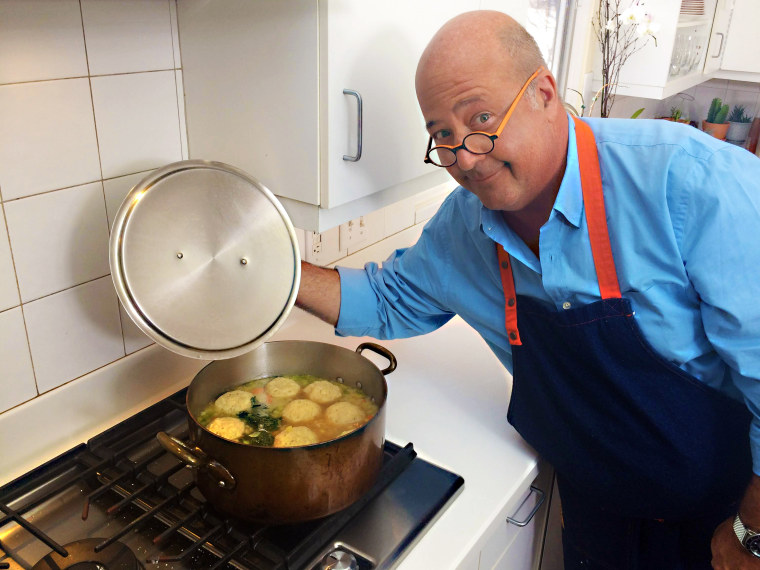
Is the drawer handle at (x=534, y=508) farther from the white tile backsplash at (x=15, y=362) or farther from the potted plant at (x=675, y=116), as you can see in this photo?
the potted plant at (x=675, y=116)

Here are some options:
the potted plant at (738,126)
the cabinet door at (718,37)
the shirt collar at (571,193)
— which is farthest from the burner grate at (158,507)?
the potted plant at (738,126)

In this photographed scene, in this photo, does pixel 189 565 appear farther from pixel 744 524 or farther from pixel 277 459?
pixel 744 524

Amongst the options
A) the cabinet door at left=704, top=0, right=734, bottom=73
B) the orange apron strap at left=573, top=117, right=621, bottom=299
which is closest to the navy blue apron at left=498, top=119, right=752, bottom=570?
the orange apron strap at left=573, top=117, right=621, bottom=299

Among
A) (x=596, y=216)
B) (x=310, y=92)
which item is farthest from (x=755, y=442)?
(x=310, y=92)

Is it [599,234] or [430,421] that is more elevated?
[599,234]

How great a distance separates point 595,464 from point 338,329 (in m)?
0.51

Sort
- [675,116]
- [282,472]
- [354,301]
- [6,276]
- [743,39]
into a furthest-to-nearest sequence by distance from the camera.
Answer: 1. [675,116]
2. [743,39]
3. [354,301]
4. [6,276]
5. [282,472]

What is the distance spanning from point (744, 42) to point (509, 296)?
2477 mm

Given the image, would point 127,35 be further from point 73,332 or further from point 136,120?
point 73,332

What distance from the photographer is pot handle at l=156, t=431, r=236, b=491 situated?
936 millimetres

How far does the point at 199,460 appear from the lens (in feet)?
3.11

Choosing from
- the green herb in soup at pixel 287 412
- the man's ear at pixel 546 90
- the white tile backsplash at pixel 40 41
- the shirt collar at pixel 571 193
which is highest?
the white tile backsplash at pixel 40 41

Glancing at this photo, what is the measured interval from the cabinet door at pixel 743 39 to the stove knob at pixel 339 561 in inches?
114

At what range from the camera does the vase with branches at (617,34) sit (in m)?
2.34
